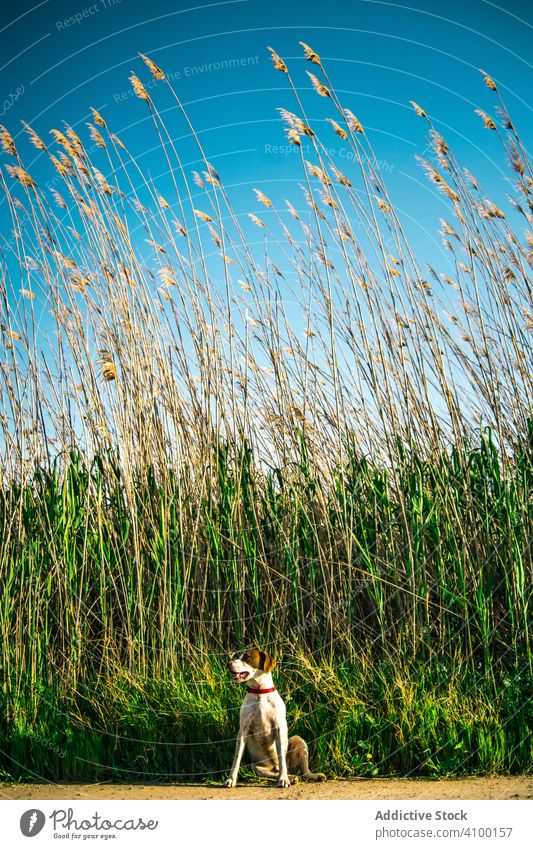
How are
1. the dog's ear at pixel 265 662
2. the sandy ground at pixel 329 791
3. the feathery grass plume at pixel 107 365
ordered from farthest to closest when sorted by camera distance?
1. the feathery grass plume at pixel 107 365
2. the dog's ear at pixel 265 662
3. the sandy ground at pixel 329 791

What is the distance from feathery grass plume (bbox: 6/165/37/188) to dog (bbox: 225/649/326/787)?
2.85m

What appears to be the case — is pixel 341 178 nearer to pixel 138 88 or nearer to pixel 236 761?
pixel 138 88

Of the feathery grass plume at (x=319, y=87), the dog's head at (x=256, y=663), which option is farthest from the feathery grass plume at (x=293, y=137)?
the dog's head at (x=256, y=663)

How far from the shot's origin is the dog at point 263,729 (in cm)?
275

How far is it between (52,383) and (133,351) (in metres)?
0.55

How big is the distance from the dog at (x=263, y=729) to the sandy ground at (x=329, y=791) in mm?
60

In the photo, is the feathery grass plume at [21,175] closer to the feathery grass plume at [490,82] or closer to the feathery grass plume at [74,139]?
the feathery grass plume at [74,139]

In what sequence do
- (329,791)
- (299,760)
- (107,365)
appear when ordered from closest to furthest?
(329,791), (299,760), (107,365)

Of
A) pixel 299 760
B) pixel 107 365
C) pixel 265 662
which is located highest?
pixel 107 365

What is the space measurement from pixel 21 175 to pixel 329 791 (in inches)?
137

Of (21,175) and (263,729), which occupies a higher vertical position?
(21,175)

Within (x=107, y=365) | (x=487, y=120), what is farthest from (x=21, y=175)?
(x=487, y=120)

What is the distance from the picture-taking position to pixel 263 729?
109 inches
